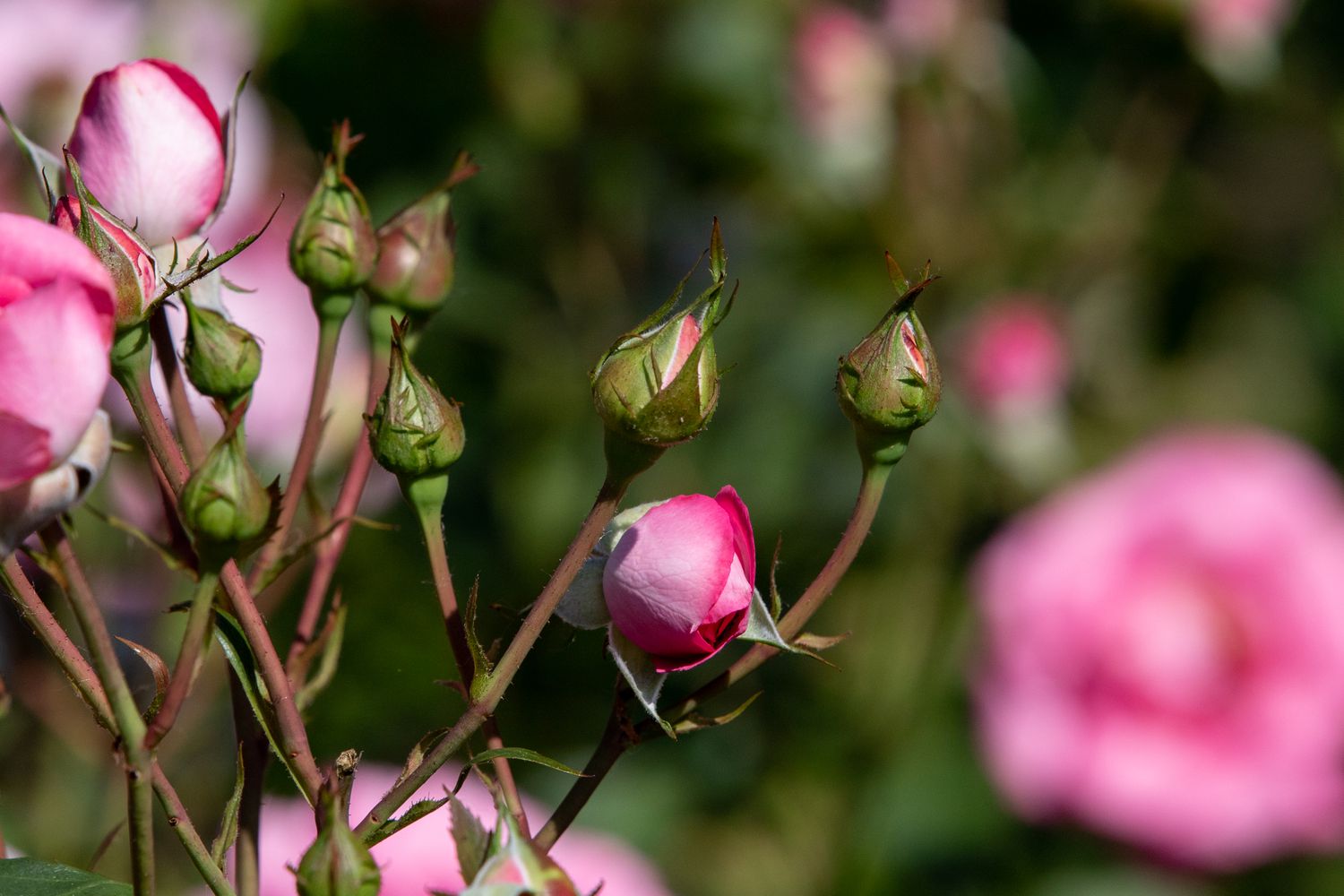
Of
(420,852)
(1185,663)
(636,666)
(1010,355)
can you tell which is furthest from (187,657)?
(1010,355)

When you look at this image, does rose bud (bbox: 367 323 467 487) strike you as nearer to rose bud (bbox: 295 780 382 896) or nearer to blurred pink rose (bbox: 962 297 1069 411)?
rose bud (bbox: 295 780 382 896)

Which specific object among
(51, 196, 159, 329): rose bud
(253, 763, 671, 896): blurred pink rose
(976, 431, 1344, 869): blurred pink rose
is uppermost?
(51, 196, 159, 329): rose bud

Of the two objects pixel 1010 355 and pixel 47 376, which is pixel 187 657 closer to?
pixel 47 376

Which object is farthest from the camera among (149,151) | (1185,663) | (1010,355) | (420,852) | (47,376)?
(1010,355)

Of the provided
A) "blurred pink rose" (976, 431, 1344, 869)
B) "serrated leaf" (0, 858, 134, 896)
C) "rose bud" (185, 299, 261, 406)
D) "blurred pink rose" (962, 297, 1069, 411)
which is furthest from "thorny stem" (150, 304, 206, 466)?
"blurred pink rose" (962, 297, 1069, 411)

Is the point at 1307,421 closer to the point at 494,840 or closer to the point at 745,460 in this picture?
the point at 745,460

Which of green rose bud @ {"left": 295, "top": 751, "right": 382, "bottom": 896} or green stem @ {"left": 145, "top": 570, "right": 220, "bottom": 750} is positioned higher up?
green stem @ {"left": 145, "top": 570, "right": 220, "bottom": 750}

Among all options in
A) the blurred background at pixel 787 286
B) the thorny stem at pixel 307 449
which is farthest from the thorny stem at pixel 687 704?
the blurred background at pixel 787 286
